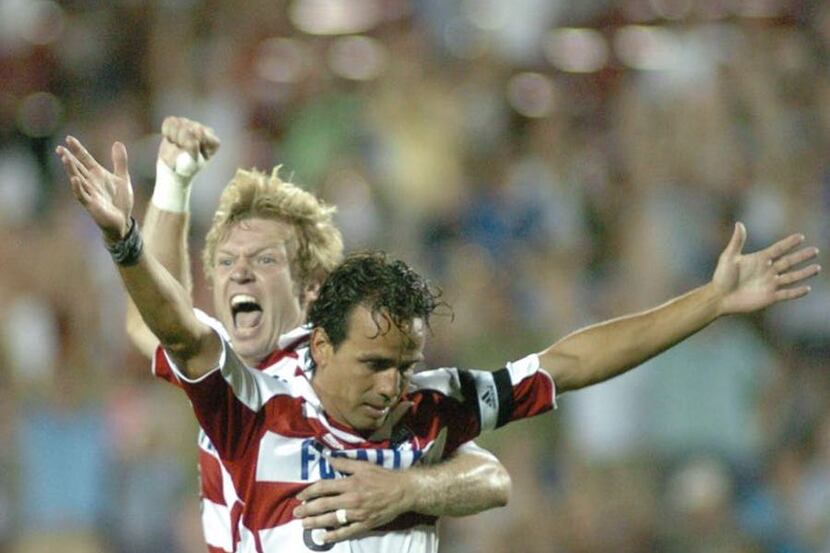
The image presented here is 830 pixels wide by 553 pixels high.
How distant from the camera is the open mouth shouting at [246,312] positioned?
530cm

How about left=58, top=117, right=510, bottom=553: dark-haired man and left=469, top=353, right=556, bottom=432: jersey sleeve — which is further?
left=469, top=353, right=556, bottom=432: jersey sleeve

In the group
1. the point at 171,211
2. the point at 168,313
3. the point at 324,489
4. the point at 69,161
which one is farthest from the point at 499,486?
the point at 69,161

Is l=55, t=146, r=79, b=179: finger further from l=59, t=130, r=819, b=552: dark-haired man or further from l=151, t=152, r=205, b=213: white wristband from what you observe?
l=151, t=152, r=205, b=213: white wristband

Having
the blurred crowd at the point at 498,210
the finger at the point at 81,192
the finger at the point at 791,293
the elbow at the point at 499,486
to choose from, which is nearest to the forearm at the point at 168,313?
the finger at the point at 81,192

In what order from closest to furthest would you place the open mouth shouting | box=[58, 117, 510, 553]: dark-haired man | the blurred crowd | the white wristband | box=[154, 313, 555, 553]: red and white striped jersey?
box=[154, 313, 555, 553]: red and white striped jersey, box=[58, 117, 510, 553]: dark-haired man, the open mouth shouting, the white wristband, the blurred crowd

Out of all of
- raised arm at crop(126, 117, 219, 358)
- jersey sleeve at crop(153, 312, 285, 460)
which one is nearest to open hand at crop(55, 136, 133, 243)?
jersey sleeve at crop(153, 312, 285, 460)

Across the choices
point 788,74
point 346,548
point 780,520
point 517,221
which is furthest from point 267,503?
point 788,74

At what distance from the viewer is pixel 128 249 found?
165 inches

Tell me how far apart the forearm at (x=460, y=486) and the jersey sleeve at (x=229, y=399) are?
0.43 meters

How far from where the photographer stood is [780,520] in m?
8.16

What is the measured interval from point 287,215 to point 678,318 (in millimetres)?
1231

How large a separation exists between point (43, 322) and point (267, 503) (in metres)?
4.84

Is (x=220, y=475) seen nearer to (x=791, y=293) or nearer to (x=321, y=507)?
(x=321, y=507)

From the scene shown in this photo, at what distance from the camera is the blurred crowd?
8.33 meters
